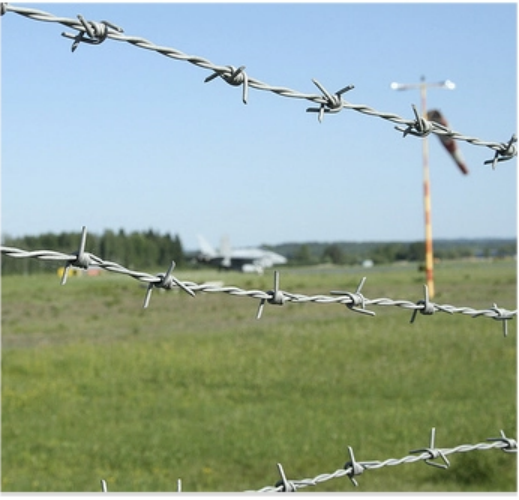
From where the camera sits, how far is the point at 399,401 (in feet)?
33.5

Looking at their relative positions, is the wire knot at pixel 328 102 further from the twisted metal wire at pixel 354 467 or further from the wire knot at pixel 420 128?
the twisted metal wire at pixel 354 467

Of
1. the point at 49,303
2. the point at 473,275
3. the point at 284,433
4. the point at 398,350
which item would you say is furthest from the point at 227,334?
the point at 473,275

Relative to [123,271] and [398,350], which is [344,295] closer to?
[123,271]

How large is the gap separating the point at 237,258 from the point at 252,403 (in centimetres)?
5177

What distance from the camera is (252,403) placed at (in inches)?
420

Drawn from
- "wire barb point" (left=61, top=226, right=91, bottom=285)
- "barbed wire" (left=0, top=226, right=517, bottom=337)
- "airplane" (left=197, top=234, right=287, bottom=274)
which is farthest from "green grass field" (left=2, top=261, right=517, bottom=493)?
"airplane" (left=197, top=234, right=287, bottom=274)

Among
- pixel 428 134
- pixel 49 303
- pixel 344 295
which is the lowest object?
pixel 49 303

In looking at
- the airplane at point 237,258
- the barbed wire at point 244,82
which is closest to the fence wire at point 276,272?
the barbed wire at point 244,82

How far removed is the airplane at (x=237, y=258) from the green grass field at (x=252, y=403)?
29.1 m

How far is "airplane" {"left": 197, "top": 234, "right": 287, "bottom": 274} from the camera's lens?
51156mm

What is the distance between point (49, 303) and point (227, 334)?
1435 cm

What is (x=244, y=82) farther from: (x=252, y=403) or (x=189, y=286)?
(x=252, y=403)

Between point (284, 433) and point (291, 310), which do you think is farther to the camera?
point (291, 310)

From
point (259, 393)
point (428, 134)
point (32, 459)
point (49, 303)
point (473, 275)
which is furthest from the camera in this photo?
point (473, 275)
